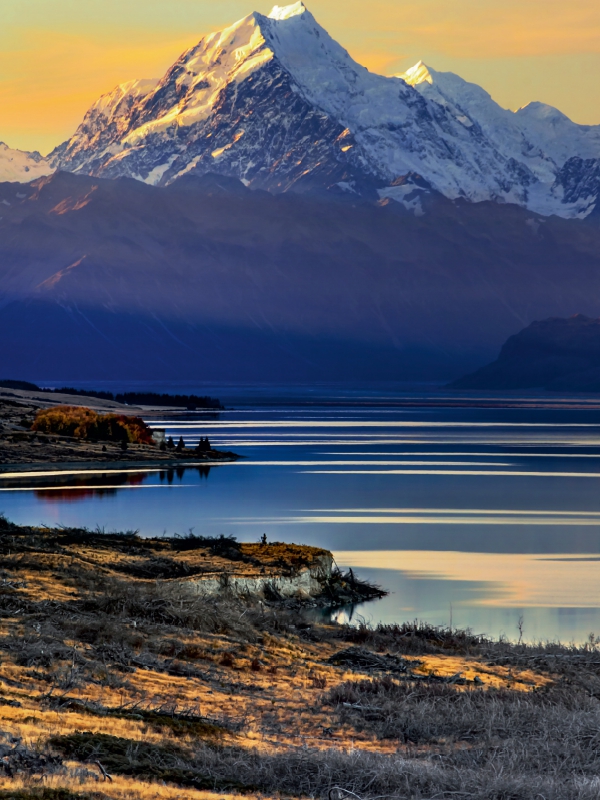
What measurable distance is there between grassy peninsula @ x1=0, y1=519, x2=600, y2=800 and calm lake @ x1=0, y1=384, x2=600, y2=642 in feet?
19.3

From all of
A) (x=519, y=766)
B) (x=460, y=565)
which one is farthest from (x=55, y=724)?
(x=460, y=565)

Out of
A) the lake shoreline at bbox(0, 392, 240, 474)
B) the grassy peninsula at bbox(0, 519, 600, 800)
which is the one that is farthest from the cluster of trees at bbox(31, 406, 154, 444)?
the grassy peninsula at bbox(0, 519, 600, 800)

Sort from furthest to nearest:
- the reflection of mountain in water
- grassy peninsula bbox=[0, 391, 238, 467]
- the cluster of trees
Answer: the cluster of trees < grassy peninsula bbox=[0, 391, 238, 467] < the reflection of mountain in water

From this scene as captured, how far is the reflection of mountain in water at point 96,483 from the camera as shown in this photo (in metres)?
62.1

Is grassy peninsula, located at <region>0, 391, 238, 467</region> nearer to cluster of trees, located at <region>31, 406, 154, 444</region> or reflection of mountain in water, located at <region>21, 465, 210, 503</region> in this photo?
cluster of trees, located at <region>31, 406, 154, 444</region>

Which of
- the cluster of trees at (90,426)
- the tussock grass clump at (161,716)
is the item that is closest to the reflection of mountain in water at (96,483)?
the cluster of trees at (90,426)

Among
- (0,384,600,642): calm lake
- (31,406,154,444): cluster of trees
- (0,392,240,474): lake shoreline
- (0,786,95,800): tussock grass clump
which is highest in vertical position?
(31,406,154,444): cluster of trees

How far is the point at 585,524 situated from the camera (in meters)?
55.1

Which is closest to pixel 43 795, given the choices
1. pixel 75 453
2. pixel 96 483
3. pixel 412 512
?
pixel 412 512

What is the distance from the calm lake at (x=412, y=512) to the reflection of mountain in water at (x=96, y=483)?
4.4 inches

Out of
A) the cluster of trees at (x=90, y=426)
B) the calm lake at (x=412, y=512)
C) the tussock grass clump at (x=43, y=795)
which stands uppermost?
Result: the cluster of trees at (x=90, y=426)

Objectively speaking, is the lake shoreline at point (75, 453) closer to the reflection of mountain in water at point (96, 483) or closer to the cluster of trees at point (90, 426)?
the cluster of trees at point (90, 426)

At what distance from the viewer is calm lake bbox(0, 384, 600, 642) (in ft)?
113

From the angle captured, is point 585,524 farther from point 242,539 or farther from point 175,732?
point 175,732
